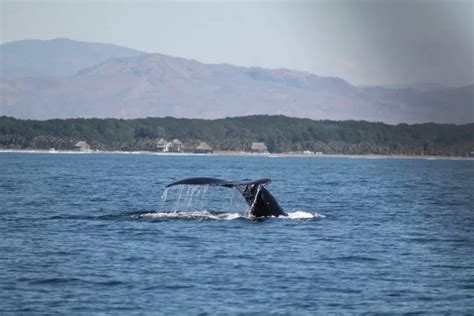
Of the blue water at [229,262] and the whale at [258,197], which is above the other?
the whale at [258,197]

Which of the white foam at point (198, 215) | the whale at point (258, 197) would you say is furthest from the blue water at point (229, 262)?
the whale at point (258, 197)

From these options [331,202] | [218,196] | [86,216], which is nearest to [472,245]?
[86,216]

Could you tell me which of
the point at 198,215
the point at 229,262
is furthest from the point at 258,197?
the point at 229,262

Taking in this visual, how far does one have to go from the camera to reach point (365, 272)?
25.7 meters

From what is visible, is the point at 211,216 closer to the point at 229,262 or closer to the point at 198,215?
the point at 198,215

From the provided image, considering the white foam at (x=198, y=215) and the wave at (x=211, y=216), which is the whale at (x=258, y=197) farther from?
the white foam at (x=198, y=215)

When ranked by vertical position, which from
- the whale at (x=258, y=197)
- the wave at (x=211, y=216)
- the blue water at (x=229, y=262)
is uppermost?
the whale at (x=258, y=197)

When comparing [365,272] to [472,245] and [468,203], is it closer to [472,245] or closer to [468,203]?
[472,245]

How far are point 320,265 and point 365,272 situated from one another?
1525 millimetres

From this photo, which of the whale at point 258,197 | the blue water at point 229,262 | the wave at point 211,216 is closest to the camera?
the blue water at point 229,262

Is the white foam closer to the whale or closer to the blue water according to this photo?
the blue water

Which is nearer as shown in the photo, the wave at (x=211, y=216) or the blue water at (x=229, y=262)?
→ the blue water at (x=229, y=262)

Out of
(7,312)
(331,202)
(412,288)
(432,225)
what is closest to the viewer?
(7,312)

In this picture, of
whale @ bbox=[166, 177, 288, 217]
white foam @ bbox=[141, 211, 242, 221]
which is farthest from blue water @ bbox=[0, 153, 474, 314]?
whale @ bbox=[166, 177, 288, 217]
